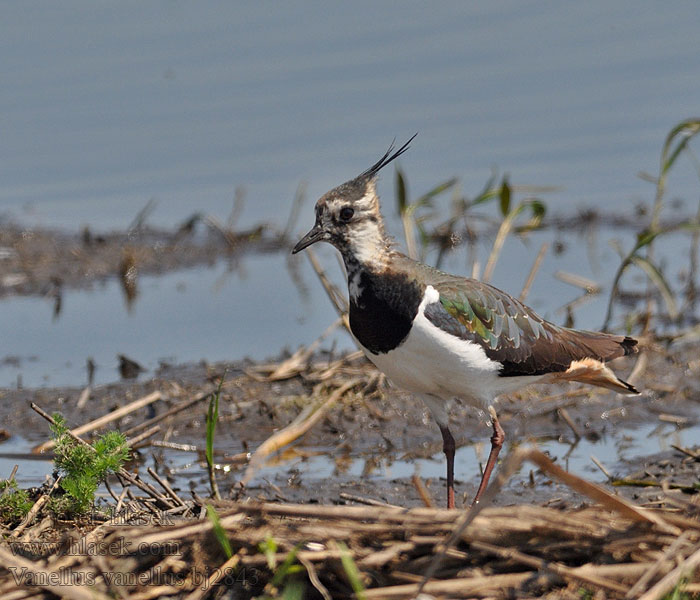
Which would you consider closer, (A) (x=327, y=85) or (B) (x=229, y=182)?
(B) (x=229, y=182)

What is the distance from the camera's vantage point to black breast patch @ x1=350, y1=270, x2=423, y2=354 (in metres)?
5.66

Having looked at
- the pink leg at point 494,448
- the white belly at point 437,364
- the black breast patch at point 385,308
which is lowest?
the pink leg at point 494,448

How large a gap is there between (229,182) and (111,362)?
3.54 m

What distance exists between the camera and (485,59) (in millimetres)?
13570

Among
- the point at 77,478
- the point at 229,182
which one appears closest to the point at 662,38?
the point at 229,182

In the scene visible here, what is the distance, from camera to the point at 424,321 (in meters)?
5.64

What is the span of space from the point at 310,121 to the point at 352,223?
686cm

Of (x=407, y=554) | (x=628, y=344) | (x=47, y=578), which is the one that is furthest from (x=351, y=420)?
(x=47, y=578)

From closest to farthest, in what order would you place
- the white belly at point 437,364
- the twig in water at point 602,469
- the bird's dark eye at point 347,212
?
the white belly at point 437,364 → the bird's dark eye at point 347,212 → the twig in water at point 602,469

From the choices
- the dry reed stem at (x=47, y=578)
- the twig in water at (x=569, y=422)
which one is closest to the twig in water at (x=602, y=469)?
the twig in water at (x=569, y=422)

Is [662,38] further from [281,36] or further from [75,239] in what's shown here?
[75,239]

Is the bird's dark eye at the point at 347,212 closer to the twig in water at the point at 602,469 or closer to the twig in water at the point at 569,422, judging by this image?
the twig in water at the point at 602,469

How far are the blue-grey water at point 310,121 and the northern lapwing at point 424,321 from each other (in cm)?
407

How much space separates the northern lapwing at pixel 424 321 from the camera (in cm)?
568
